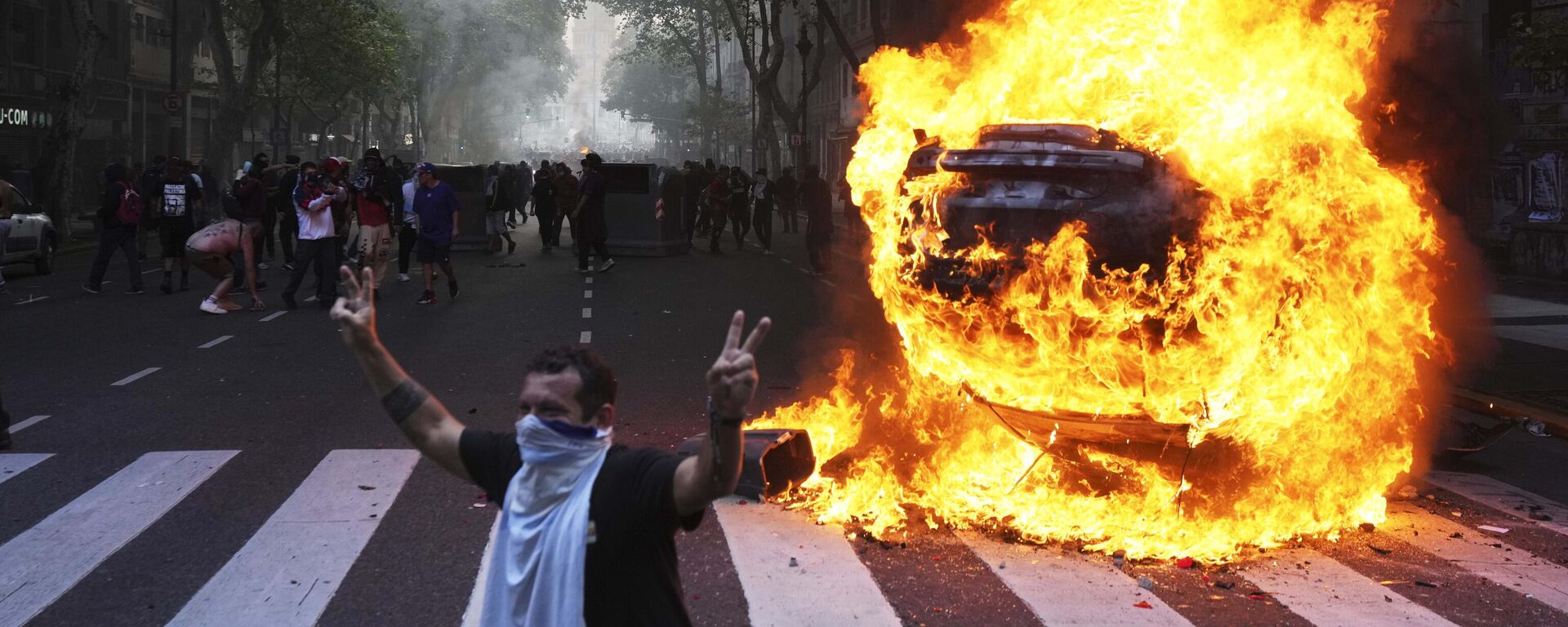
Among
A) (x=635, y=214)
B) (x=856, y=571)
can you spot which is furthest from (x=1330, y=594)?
(x=635, y=214)

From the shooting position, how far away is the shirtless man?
52.1ft

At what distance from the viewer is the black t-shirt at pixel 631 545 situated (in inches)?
120

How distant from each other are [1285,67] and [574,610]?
587 centimetres

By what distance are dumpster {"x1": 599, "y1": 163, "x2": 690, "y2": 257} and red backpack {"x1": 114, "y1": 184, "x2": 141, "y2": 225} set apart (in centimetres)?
1102

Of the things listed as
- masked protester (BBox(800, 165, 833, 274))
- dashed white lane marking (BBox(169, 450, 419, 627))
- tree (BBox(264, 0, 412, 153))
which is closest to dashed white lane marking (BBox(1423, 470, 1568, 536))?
dashed white lane marking (BBox(169, 450, 419, 627))

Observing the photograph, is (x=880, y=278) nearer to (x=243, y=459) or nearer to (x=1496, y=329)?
(x=243, y=459)

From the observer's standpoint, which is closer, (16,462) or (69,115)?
(16,462)

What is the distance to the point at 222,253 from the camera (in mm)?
16078

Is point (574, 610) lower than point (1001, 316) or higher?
lower

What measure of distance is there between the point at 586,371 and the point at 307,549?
381 cm

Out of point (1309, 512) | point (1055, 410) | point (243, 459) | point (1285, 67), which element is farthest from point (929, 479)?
point (243, 459)

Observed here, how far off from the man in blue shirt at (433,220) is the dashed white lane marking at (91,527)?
29.7 feet

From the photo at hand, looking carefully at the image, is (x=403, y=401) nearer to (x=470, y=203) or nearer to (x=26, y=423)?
(x=26, y=423)

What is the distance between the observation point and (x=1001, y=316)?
7.05 metres
